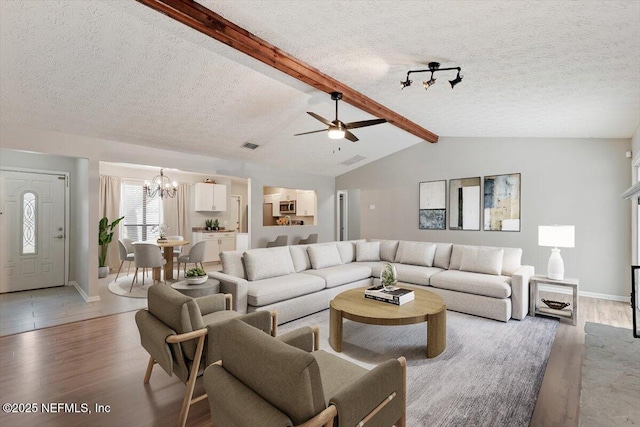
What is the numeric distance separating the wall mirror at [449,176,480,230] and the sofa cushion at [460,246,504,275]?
1886mm

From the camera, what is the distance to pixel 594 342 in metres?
2.59

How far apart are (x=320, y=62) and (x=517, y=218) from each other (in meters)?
4.71

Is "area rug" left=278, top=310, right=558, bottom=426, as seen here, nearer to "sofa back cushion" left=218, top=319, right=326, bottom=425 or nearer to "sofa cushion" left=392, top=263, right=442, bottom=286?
"sofa cushion" left=392, top=263, right=442, bottom=286

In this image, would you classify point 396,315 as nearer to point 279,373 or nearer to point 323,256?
point 279,373

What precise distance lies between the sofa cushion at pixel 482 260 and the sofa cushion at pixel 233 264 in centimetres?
322

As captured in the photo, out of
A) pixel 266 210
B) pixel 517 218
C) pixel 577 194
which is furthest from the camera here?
pixel 266 210

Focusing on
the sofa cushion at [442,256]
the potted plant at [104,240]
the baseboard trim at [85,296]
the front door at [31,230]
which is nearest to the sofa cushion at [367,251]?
the sofa cushion at [442,256]

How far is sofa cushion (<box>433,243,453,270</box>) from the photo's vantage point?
5.03 meters

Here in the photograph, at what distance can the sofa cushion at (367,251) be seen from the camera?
18.7 ft

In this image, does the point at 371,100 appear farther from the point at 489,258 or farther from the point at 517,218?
the point at 517,218

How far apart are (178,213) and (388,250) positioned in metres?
5.41

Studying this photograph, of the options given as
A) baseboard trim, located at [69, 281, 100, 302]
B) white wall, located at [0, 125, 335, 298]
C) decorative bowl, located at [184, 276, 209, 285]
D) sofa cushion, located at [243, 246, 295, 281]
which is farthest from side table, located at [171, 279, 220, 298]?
white wall, located at [0, 125, 335, 298]

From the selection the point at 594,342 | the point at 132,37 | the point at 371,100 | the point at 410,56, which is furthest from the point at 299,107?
the point at 594,342

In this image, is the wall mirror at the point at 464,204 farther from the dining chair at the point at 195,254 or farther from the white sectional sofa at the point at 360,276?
the dining chair at the point at 195,254
